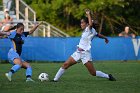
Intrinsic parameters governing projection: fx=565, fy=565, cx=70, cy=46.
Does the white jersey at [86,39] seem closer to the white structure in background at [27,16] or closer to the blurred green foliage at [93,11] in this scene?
the white structure in background at [27,16]

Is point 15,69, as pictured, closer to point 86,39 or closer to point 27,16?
point 86,39

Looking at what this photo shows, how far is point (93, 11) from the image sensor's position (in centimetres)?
4188

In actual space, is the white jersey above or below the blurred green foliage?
above

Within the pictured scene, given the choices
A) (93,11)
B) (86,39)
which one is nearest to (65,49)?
(86,39)

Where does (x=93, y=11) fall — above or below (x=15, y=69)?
below

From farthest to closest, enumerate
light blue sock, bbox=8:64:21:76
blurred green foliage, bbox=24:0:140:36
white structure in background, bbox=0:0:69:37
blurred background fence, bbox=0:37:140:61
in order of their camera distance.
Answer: blurred green foliage, bbox=24:0:140:36 → white structure in background, bbox=0:0:69:37 → blurred background fence, bbox=0:37:140:61 → light blue sock, bbox=8:64:21:76

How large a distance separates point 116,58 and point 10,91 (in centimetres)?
1729

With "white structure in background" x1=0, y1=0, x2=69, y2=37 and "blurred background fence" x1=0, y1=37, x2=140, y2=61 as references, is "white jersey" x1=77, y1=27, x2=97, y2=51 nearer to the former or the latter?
"blurred background fence" x1=0, y1=37, x2=140, y2=61

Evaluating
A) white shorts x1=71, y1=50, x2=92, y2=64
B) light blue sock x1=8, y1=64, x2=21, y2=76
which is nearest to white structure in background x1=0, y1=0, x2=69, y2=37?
light blue sock x1=8, y1=64, x2=21, y2=76

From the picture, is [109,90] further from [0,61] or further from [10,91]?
[0,61]

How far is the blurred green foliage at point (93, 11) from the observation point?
42469mm

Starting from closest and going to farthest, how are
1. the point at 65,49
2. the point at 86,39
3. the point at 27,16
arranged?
the point at 86,39, the point at 65,49, the point at 27,16

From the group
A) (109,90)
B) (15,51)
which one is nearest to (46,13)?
(15,51)

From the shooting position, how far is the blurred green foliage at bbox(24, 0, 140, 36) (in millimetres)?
42469
